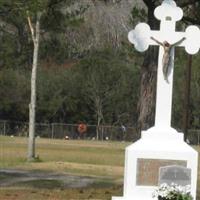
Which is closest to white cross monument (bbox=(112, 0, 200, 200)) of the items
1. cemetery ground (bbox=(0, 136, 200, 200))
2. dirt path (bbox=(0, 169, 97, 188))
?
cemetery ground (bbox=(0, 136, 200, 200))

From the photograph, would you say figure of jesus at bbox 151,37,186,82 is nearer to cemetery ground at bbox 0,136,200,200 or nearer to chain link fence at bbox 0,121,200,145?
cemetery ground at bbox 0,136,200,200

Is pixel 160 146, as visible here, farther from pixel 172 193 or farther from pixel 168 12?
pixel 168 12

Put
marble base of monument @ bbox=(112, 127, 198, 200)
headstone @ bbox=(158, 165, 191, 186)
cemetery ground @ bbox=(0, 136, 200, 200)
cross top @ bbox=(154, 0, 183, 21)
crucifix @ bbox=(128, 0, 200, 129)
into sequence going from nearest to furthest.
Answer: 1. headstone @ bbox=(158, 165, 191, 186)
2. marble base of monument @ bbox=(112, 127, 198, 200)
3. crucifix @ bbox=(128, 0, 200, 129)
4. cross top @ bbox=(154, 0, 183, 21)
5. cemetery ground @ bbox=(0, 136, 200, 200)

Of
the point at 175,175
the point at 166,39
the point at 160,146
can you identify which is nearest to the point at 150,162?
the point at 160,146

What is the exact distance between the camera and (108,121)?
81.7m

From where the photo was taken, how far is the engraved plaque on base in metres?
14.3

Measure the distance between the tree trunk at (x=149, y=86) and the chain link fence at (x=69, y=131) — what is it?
55.9 meters

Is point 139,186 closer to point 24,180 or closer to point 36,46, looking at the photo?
point 24,180

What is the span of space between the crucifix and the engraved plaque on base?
1.40 meters

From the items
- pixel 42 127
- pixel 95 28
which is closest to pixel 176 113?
pixel 42 127

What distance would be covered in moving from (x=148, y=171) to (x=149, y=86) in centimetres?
480

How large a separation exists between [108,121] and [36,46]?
4983cm

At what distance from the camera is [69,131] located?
251 feet

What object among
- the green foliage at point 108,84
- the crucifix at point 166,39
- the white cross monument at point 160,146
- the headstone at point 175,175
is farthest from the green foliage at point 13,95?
the headstone at point 175,175
